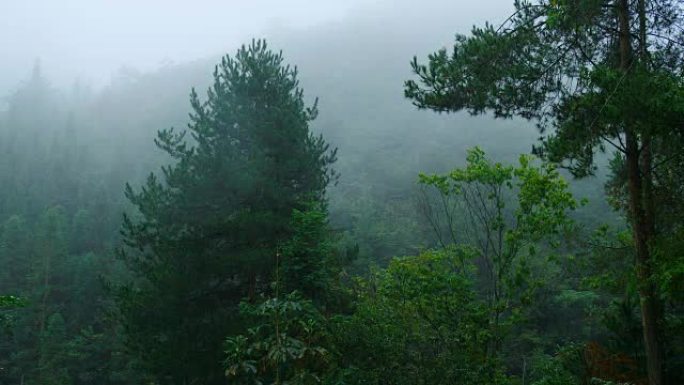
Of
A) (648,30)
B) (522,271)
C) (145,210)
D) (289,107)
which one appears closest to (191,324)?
(145,210)

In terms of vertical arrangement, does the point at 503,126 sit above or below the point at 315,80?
below

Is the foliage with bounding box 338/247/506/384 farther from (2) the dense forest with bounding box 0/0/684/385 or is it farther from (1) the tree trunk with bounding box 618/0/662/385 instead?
(1) the tree trunk with bounding box 618/0/662/385

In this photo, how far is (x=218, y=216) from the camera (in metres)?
10.7

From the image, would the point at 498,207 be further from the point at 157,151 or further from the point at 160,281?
the point at 157,151

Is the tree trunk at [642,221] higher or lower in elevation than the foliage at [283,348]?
higher

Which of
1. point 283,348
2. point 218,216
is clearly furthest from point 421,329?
point 218,216

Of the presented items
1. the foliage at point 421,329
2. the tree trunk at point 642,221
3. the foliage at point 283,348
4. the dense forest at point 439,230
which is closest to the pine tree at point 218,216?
the dense forest at point 439,230

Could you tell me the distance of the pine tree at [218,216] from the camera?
9.97 metres

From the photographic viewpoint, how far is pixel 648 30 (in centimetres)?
763

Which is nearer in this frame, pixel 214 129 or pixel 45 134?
pixel 214 129

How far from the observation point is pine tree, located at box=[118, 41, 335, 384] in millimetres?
9969

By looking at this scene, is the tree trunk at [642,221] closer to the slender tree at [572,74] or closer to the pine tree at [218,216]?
the slender tree at [572,74]

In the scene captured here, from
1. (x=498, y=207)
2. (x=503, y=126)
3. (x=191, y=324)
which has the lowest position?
(x=191, y=324)

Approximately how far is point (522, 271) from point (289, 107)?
637 cm
